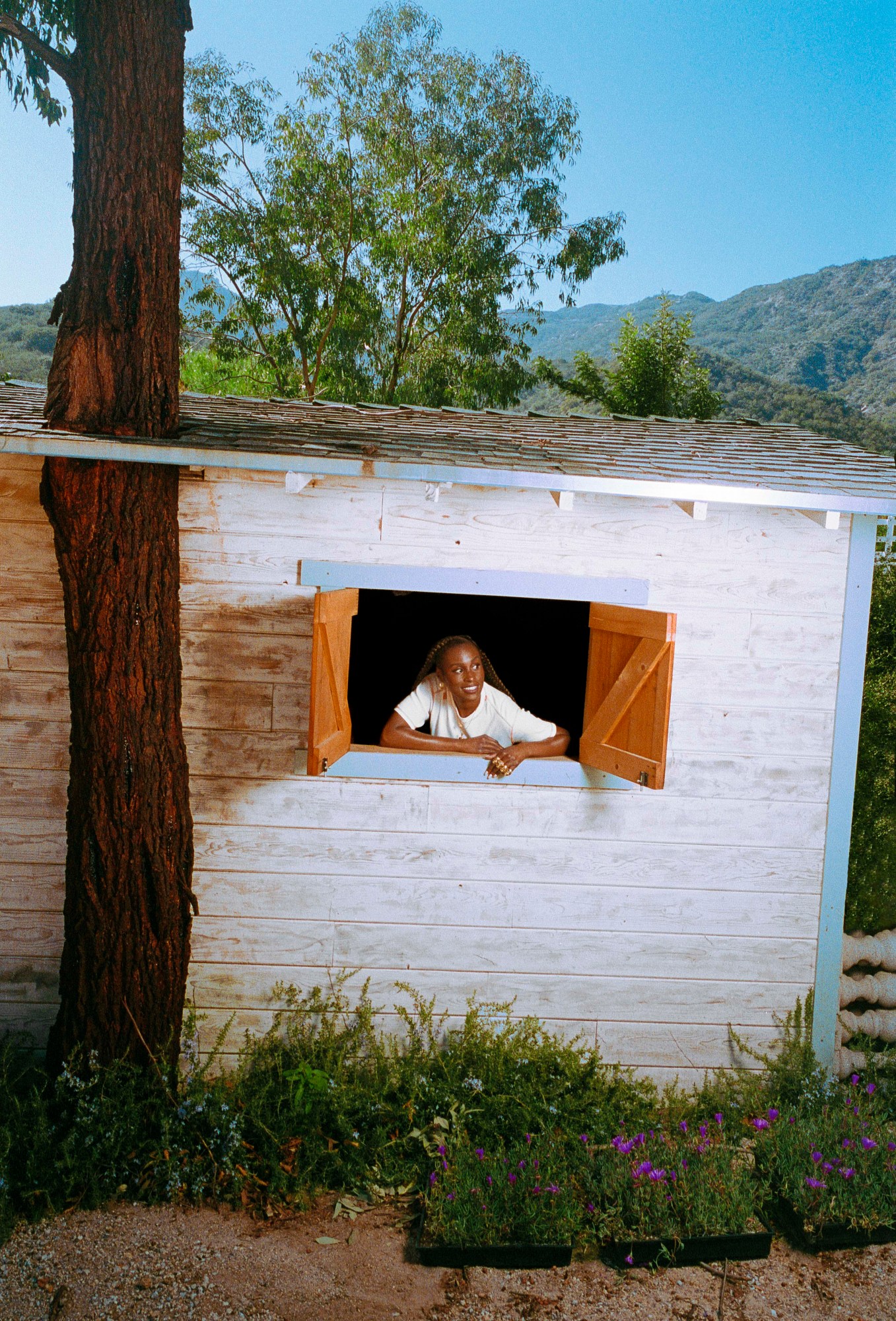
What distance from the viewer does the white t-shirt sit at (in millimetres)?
5195

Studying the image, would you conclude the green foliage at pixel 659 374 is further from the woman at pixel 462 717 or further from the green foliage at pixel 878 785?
the woman at pixel 462 717

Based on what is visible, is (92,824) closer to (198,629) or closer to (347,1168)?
(198,629)

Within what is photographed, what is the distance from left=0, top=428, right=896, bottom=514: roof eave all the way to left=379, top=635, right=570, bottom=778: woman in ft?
4.01

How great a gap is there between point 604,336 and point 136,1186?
45657 millimetres

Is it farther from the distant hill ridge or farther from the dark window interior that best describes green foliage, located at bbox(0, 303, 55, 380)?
the dark window interior

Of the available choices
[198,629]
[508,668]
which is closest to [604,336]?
[508,668]

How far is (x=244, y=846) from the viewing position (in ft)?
15.3

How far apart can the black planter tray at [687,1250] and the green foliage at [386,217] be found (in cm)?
1927

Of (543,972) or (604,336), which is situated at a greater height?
(604,336)

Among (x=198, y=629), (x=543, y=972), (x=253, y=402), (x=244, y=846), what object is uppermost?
(x=253, y=402)

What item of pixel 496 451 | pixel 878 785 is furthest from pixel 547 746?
pixel 878 785

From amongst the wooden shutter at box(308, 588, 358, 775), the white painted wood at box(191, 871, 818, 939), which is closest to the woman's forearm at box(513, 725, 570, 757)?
the white painted wood at box(191, 871, 818, 939)

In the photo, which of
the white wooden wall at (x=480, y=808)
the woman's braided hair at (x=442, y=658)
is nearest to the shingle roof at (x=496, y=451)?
the white wooden wall at (x=480, y=808)

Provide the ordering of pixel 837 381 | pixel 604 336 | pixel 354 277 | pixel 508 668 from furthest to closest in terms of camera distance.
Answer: pixel 604 336, pixel 837 381, pixel 354 277, pixel 508 668
